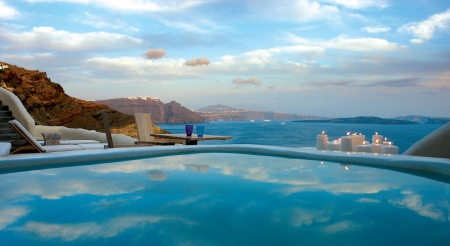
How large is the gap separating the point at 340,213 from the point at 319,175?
124 centimetres

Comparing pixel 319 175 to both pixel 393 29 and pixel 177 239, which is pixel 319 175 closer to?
pixel 177 239

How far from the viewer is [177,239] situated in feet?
6.61

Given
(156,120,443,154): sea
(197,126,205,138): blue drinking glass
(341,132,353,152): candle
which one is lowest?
(156,120,443,154): sea

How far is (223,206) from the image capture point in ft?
8.79

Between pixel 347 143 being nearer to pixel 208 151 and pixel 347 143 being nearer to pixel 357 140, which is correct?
pixel 357 140

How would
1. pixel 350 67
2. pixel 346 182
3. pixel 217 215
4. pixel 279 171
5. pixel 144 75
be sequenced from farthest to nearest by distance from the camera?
pixel 144 75 < pixel 350 67 < pixel 279 171 < pixel 346 182 < pixel 217 215

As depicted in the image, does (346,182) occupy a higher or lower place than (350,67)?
→ lower

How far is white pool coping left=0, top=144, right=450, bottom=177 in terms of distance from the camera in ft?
12.6

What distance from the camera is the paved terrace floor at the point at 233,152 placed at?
3768 mm

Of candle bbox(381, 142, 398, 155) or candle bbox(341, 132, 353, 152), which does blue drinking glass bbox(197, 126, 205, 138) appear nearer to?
candle bbox(341, 132, 353, 152)

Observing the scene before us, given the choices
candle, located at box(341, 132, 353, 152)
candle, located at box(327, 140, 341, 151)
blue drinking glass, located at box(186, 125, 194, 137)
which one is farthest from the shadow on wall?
blue drinking glass, located at box(186, 125, 194, 137)

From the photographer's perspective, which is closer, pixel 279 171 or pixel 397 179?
pixel 397 179

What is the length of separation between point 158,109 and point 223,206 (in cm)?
5047

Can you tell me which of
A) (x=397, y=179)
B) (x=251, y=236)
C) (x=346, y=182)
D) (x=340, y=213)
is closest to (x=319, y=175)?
(x=346, y=182)
